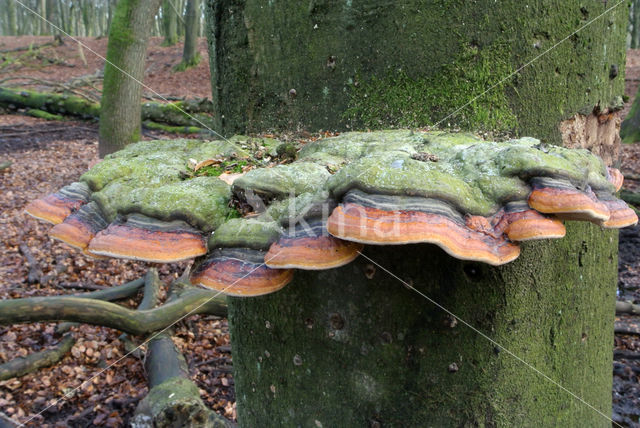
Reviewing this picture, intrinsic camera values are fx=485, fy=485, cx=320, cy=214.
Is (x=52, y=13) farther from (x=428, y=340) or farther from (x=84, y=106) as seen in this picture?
(x=428, y=340)

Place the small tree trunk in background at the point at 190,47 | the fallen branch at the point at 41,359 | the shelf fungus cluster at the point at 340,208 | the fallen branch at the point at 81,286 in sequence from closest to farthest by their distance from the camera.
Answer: the shelf fungus cluster at the point at 340,208, the fallen branch at the point at 41,359, the fallen branch at the point at 81,286, the small tree trunk in background at the point at 190,47

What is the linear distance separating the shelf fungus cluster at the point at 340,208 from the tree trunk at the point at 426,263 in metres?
0.27

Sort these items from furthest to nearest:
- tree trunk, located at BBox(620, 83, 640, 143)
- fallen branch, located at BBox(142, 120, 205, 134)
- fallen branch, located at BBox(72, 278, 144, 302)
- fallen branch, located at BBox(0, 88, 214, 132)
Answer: fallen branch, located at BBox(0, 88, 214, 132), fallen branch, located at BBox(142, 120, 205, 134), tree trunk, located at BBox(620, 83, 640, 143), fallen branch, located at BBox(72, 278, 144, 302)

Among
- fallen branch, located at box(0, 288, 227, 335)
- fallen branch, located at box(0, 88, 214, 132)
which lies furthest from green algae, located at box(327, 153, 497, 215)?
fallen branch, located at box(0, 88, 214, 132)

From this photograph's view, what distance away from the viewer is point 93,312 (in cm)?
427

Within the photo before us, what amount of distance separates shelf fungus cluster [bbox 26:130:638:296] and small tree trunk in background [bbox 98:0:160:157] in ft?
22.6

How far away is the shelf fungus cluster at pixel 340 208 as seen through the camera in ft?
3.56

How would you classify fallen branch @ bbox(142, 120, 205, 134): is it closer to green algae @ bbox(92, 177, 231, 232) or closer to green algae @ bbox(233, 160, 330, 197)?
green algae @ bbox(92, 177, 231, 232)

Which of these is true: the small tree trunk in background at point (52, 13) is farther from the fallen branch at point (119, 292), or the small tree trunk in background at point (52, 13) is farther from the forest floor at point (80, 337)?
the fallen branch at point (119, 292)

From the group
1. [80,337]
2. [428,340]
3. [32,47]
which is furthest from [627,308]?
[32,47]

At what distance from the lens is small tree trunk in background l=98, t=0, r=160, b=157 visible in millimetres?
7781

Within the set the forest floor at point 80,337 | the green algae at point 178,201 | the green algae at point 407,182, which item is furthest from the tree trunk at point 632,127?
the green algae at point 178,201

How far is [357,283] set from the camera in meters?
1.54

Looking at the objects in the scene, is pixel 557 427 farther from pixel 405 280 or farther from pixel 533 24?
pixel 533 24
